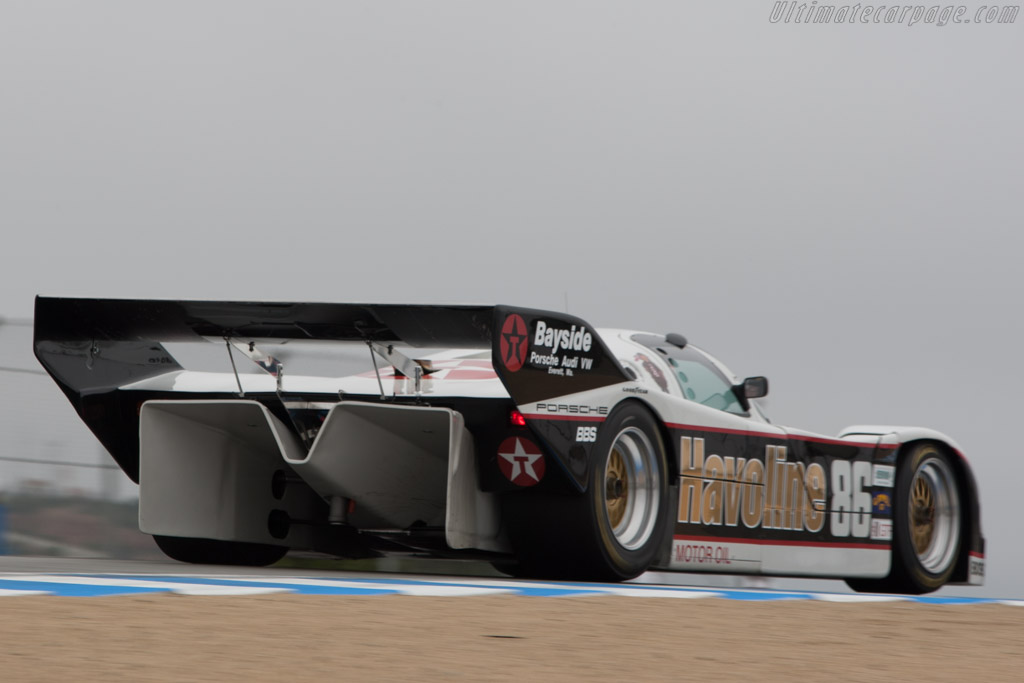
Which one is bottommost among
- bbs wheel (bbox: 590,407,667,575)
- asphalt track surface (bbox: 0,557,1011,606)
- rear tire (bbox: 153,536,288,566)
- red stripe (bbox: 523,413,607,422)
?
rear tire (bbox: 153,536,288,566)

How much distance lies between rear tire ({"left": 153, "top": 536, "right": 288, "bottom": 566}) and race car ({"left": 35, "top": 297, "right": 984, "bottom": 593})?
1 cm

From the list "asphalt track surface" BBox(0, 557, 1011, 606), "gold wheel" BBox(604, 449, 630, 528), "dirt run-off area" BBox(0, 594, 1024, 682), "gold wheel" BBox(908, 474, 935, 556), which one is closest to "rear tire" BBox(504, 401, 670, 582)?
"gold wheel" BBox(604, 449, 630, 528)

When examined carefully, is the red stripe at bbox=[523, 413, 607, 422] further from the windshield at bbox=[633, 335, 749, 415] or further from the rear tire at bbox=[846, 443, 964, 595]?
the rear tire at bbox=[846, 443, 964, 595]

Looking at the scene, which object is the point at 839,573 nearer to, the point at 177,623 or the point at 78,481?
the point at 78,481

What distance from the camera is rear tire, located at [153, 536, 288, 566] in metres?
8.05

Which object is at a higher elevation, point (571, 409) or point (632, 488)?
point (571, 409)

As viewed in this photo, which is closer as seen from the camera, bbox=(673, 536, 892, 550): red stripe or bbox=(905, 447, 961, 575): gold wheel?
bbox=(673, 536, 892, 550): red stripe

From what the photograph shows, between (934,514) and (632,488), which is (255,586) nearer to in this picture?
(632,488)

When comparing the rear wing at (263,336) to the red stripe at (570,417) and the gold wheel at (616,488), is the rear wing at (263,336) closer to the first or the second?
the red stripe at (570,417)

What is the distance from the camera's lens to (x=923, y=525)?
387 inches

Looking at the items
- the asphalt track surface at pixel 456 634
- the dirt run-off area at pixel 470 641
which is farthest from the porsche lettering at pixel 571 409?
the dirt run-off area at pixel 470 641

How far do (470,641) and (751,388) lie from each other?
16.7ft

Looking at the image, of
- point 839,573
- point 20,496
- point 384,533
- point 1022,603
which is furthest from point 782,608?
point 20,496

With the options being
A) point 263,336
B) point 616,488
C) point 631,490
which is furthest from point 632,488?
point 263,336
